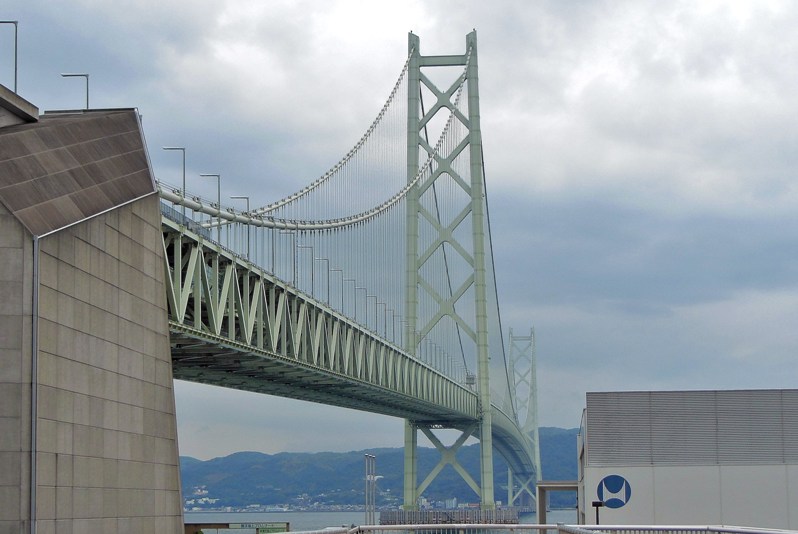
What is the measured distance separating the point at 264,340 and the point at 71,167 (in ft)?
56.9

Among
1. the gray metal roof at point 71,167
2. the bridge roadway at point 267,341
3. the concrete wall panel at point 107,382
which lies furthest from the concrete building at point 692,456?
Answer: the gray metal roof at point 71,167

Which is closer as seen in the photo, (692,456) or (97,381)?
(97,381)

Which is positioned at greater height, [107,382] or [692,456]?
[107,382]

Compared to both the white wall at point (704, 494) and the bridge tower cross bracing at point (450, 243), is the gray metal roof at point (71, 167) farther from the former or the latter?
the bridge tower cross bracing at point (450, 243)

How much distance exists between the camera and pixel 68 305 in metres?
18.5

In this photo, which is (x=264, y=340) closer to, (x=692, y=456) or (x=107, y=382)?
(x=692, y=456)

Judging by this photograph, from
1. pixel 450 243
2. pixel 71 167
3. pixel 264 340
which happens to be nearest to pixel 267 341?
pixel 264 340

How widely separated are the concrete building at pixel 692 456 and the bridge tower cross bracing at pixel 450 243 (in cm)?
3089

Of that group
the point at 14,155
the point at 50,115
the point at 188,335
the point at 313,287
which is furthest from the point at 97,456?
the point at 313,287

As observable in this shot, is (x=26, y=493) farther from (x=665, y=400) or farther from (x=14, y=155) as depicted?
(x=665, y=400)

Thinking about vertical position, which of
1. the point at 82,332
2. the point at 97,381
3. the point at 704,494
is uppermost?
the point at 82,332

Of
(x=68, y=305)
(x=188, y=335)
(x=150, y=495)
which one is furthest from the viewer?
(x=188, y=335)

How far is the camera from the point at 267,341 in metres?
36.9

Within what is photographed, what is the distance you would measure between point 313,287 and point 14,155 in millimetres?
24211
